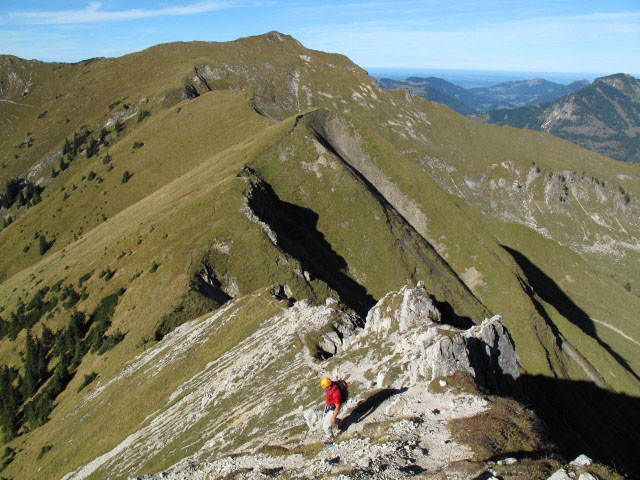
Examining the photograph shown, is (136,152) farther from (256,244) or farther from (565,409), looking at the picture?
(565,409)

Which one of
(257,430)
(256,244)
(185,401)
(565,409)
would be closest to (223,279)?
(256,244)

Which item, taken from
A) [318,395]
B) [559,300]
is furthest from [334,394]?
[559,300]

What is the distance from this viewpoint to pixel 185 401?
41188mm

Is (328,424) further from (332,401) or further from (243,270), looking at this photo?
(243,270)

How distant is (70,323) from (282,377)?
4641 cm

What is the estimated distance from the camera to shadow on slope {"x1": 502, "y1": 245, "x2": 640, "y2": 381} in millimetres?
130938

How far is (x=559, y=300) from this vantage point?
14138 cm

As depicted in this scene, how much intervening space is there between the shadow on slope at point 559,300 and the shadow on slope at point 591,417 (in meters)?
39.1

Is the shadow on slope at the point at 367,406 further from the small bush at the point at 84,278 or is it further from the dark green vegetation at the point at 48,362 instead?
the small bush at the point at 84,278

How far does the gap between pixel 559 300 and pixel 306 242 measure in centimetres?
10712

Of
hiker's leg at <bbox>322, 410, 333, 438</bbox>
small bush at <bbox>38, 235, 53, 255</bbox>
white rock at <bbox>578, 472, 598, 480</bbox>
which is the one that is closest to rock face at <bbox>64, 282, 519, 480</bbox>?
hiker's leg at <bbox>322, 410, 333, 438</bbox>

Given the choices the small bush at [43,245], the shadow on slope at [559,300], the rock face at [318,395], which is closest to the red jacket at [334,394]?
the rock face at [318,395]

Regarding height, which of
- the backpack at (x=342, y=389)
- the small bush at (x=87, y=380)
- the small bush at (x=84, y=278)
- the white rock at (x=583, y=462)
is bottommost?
the small bush at (x=87, y=380)

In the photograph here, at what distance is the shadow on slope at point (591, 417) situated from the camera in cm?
6862
